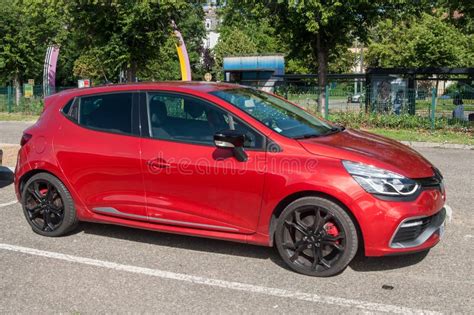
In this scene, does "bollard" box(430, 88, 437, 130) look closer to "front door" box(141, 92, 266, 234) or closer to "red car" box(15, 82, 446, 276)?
"red car" box(15, 82, 446, 276)

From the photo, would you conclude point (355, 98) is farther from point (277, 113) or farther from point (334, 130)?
point (277, 113)

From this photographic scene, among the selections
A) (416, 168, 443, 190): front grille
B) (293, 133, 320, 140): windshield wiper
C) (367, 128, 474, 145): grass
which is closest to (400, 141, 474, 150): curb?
(367, 128, 474, 145): grass

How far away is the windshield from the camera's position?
4.65 m

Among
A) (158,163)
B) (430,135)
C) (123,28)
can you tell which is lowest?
(430,135)

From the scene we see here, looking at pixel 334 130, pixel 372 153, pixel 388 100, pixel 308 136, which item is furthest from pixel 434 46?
pixel 372 153

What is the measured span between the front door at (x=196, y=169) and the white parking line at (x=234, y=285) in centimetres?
51

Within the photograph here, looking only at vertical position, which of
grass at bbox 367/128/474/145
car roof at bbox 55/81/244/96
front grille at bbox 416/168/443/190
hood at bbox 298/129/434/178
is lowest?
grass at bbox 367/128/474/145

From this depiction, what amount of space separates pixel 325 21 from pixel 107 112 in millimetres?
12406

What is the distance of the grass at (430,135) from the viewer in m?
13.6

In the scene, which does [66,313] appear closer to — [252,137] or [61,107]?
[252,137]

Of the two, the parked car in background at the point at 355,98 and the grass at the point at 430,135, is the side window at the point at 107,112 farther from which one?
the parked car in background at the point at 355,98

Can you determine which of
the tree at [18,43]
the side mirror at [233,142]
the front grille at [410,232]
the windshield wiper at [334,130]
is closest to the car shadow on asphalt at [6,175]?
the side mirror at [233,142]

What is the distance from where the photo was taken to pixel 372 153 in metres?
4.33

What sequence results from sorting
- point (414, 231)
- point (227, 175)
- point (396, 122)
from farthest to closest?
point (396, 122)
point (227, 175)
point (414, 231)
